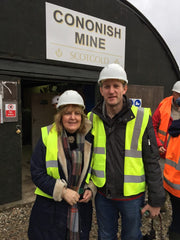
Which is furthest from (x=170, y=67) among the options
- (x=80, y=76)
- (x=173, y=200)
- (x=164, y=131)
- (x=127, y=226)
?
(x=127, y=226)

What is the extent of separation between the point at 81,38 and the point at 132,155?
336 centimetres

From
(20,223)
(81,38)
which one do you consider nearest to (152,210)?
(20,223)

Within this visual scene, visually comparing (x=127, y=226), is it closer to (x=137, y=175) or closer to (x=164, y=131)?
(x=137, y=175)

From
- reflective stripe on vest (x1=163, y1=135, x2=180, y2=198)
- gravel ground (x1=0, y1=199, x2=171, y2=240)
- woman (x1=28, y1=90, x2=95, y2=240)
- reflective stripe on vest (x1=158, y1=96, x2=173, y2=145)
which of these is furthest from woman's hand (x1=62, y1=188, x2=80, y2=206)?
reflective stripe on vest (x1=158, y1=96, x2=173, y2=145)

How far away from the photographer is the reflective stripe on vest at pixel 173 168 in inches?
73.0

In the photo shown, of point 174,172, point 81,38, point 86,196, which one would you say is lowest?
point 86,196

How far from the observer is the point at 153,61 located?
5.75 metres

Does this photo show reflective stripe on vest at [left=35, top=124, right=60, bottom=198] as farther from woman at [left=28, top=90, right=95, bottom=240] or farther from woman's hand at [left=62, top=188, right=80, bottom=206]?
woman's hand at [left=62, top=188, right=80, bottom=206]

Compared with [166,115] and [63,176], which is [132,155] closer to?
[63,176]

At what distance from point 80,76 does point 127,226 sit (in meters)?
3.29

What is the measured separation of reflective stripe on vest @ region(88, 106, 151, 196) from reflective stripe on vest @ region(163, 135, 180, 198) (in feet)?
1.17

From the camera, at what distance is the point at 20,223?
9.86 ft

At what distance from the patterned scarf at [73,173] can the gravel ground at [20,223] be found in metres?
1.18

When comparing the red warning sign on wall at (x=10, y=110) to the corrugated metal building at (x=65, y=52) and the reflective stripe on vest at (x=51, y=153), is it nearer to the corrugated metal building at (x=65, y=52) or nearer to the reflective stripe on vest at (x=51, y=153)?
the corrugated metal building at (x=65, y=52)
